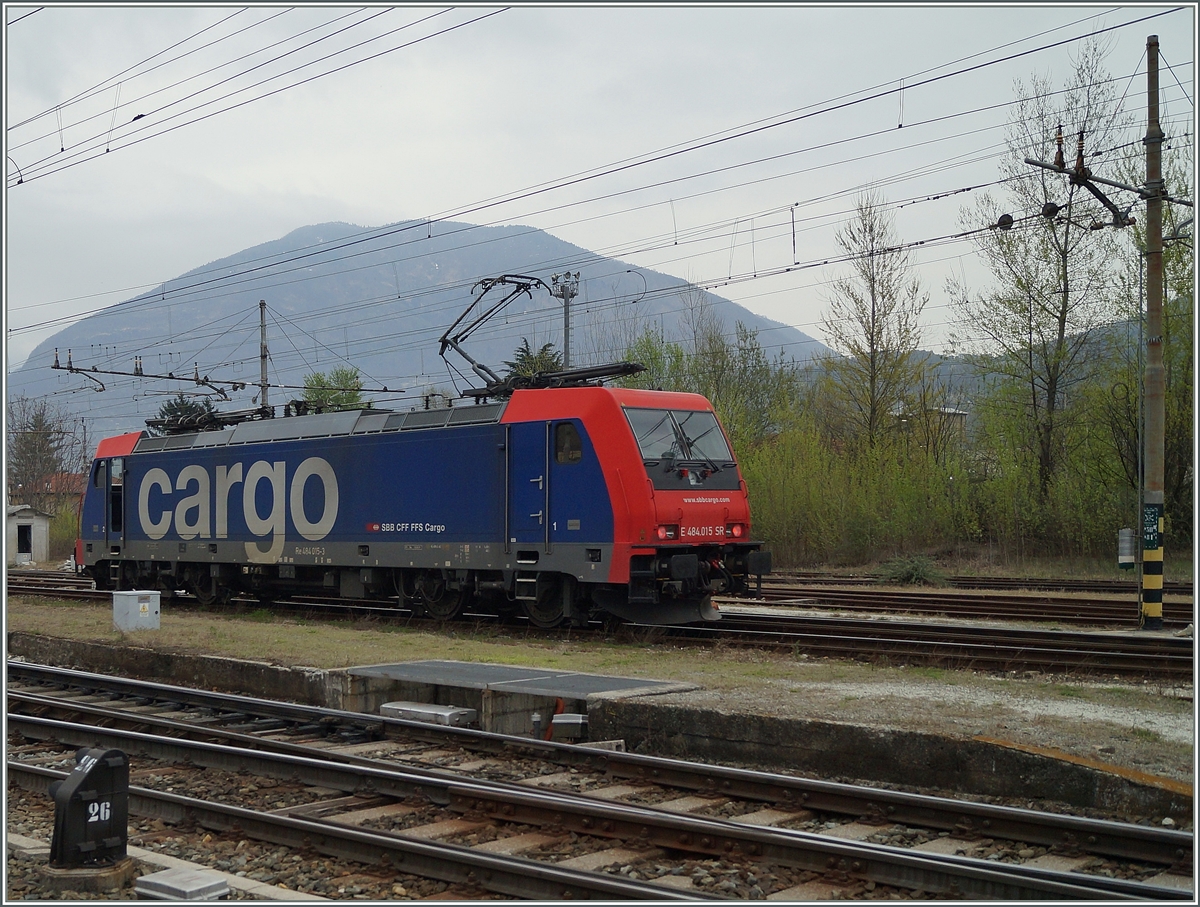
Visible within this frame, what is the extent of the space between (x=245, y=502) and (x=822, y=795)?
16.1 m

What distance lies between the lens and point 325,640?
14742mm

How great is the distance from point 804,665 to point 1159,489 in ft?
24.3

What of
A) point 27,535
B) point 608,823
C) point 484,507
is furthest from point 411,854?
point 27,535

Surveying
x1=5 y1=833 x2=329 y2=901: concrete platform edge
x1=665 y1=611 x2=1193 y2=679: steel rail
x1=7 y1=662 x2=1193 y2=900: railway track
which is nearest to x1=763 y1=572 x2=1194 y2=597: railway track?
x1=665 y1=611 x2=1193 y2=679: steel rail

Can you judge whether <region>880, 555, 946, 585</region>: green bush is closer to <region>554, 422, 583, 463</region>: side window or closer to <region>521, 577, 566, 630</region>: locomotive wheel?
<region>521, 577, 566, 630</region>: locomotive wheel

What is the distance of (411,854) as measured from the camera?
5973 millimetres

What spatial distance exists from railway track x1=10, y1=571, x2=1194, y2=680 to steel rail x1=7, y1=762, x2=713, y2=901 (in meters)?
7.82

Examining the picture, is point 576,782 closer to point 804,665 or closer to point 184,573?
point 804,665

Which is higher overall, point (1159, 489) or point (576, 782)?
point (1159, 489)

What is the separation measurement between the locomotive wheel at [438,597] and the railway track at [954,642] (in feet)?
0.83

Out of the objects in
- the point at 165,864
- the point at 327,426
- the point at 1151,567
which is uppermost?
the point at 327,426

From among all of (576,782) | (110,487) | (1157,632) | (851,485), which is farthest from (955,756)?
(851,485)

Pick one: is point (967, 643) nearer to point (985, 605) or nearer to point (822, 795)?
point (985, 605)

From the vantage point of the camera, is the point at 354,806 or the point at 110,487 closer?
the point at 354,806
